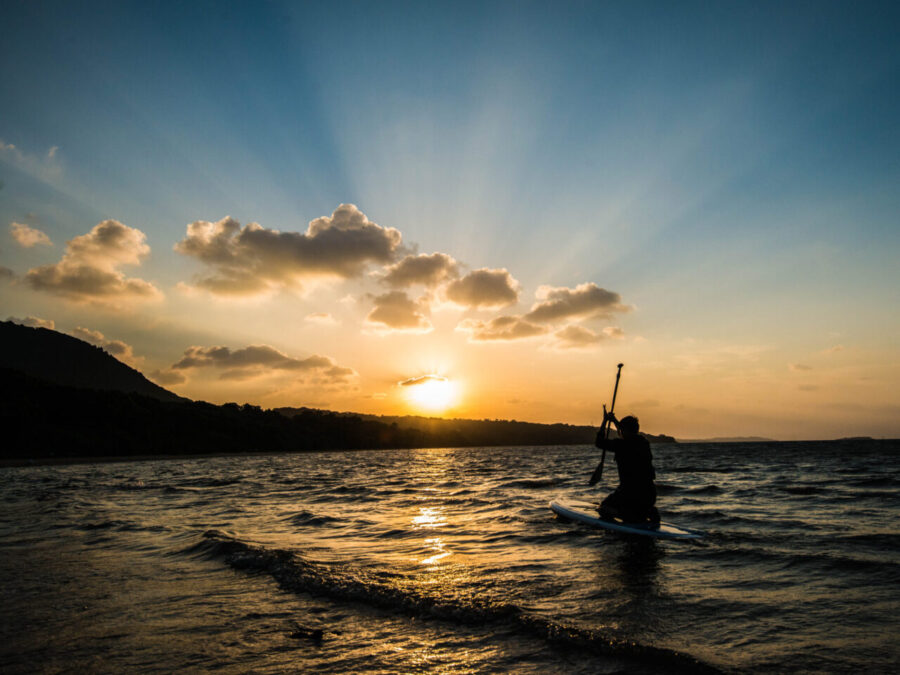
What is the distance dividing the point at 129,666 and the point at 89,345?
175 metres

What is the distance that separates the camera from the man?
431 inches

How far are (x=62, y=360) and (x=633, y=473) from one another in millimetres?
161478

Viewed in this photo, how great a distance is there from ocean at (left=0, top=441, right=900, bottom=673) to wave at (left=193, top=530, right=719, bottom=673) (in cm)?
3

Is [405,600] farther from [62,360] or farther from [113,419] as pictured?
[62,360]

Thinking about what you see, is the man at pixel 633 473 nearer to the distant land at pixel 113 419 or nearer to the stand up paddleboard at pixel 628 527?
the stand up paddleboard at pixel 628 527

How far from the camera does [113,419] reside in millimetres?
79688

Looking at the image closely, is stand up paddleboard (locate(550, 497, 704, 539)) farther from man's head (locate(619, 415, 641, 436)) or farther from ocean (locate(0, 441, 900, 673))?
man's head (locate(619, 415, 641, 436))

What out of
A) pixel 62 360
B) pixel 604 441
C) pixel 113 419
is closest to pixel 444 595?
pixel 604 441

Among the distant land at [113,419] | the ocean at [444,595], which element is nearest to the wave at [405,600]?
the ocean at [444,595]

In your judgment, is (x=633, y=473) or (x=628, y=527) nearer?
(x=633, y=473)

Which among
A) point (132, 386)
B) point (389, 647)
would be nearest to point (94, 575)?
point (389, 647)

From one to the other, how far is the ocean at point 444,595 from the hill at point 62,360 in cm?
12721

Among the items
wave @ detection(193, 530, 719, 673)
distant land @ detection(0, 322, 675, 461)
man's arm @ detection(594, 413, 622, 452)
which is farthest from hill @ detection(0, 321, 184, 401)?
man's arm @ detection(594, 413, 622, 452)

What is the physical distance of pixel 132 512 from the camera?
15805 millimetres
